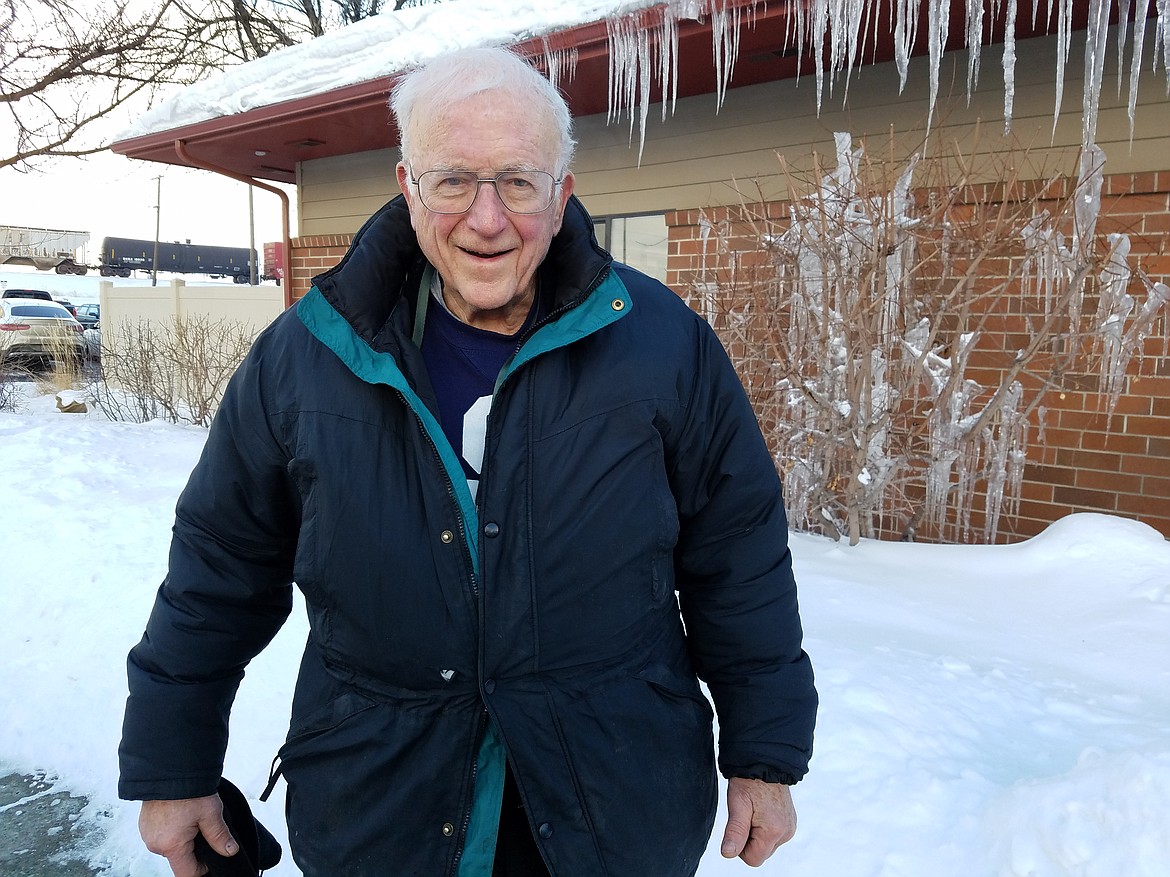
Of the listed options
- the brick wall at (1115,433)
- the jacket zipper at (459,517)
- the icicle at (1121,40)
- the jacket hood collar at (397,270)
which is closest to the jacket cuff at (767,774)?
the jacket zipper at (459,517)

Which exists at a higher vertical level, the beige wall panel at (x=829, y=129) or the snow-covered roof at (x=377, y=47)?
the snow-covered roof at (x=377, y=47)

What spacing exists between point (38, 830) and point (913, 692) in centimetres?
289

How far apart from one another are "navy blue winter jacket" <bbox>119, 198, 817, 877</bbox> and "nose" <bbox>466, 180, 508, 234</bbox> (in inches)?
6.4

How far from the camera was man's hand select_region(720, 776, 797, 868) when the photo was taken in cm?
153

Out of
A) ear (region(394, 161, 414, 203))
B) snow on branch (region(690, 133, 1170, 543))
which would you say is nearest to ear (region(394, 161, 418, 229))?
ear (region(394, 161, 414, 203))

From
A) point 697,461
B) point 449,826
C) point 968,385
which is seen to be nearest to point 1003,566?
point 968,385

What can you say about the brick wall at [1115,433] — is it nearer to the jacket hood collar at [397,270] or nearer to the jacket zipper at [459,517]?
the jacket hood collar at [397,270]

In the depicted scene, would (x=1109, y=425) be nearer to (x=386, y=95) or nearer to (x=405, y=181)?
(x=405, y=181)

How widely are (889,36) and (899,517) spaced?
9.33 ft

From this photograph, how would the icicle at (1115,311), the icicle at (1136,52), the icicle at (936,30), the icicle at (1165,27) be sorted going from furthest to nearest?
1. the icicle at (1115,311)
2. the icicle at (936,30)
3. the icicle at (1136,52)
4. the icicle at (1165,27)

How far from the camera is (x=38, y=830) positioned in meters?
2.80

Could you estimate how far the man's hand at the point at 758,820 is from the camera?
1.53 m

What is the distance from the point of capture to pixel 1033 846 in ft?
6.45

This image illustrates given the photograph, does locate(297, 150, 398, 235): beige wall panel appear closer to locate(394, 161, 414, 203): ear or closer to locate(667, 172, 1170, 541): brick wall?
locate(667, 172, 1170, 541): brick wall
